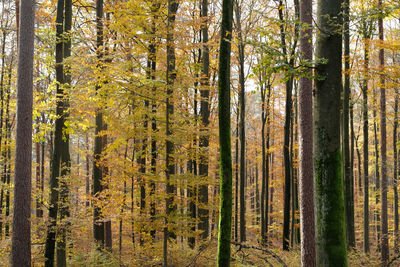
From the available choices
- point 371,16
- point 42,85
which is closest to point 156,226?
point 371,16

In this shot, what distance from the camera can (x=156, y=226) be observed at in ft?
28.5

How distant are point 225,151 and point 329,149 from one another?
2304 millimetres

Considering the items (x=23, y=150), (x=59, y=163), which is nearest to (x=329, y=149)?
(x=59, y=163)

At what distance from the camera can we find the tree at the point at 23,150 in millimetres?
7852

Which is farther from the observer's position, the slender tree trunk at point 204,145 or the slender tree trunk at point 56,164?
the slender tree trunk at point 204,145

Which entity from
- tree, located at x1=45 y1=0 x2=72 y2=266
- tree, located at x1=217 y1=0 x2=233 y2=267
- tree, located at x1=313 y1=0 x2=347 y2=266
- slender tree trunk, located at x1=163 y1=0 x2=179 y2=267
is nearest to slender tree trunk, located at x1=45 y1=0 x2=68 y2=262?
tree, located at x1=45 y1=0 x2=72 y2=266

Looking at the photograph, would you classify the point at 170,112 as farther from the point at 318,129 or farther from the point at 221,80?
the point at 318,129

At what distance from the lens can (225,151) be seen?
264 inches

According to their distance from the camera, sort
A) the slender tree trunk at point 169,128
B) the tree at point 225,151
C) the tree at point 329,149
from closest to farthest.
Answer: the tree at point 329,149
the tree at point 225,151
the slender tree trunk at point 169,128

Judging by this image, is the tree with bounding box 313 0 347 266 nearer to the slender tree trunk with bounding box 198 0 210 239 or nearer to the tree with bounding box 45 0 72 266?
the slender tree trunk with bounding box 198 0 210 239

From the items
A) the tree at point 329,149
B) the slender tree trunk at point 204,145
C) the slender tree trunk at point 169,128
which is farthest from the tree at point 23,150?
the tree at point 329,149

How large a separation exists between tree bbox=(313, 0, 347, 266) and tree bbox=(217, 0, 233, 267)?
199 centimetres

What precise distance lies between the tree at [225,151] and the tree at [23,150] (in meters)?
5.27

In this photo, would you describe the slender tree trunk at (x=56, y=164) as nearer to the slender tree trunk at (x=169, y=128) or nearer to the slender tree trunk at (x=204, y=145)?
the slender tree trunk at (x=169, y=128)
